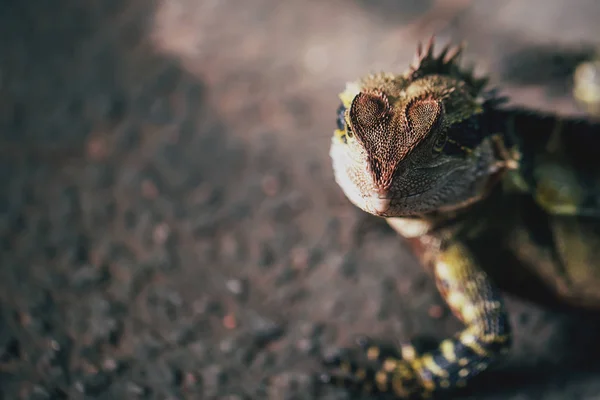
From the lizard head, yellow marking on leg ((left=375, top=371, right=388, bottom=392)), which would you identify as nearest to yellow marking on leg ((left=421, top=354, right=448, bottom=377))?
yellow marking on leg ((left=375, top=371, right=388, bottom=392))

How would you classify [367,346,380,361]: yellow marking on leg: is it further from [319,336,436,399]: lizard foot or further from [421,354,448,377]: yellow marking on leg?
[421,354,448,377]: yellow marking on leg

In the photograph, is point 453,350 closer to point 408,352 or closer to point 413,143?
point 408,352

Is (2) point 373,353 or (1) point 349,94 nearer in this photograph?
(1) point 349,94

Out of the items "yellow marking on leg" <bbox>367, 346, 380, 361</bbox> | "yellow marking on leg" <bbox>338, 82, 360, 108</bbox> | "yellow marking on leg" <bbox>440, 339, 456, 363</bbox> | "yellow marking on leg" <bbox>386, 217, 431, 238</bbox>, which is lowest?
"yellow marking on leg" <bbox>367, 346, 380, 361</bbox>

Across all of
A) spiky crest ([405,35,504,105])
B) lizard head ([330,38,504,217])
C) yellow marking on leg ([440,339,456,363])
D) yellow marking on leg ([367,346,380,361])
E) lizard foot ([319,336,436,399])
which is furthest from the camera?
yellow marking on leg ([367,346,380,361])

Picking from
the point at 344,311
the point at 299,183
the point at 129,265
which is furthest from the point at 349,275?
the point at 129,265

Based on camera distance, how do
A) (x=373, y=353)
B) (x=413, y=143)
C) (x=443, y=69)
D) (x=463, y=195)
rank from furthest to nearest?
1. (x=373, y=353)
2. (x=443, y=69)
3. (x=463, y=195)
4. (x=413, y=143)

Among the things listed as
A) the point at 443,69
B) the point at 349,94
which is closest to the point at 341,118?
the point at 349,94
